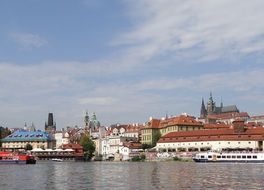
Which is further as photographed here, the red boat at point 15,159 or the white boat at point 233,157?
the red boat at point 15,159

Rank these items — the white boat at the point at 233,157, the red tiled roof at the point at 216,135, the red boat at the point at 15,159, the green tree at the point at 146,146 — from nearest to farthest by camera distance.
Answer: the white boat at the point at 233,157 → the red boat at the point at 15,159 → the red tiled roof at the point at 216,135 → the green tree at the point at 146,146

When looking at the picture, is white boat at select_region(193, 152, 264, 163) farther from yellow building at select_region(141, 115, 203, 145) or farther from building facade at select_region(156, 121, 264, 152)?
yellow building at select_region(141, 115, 203, 145)

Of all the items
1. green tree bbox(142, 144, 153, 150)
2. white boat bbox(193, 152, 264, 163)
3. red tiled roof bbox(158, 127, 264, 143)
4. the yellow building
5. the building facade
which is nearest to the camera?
white boat bbox(193, 152, 264, 163)

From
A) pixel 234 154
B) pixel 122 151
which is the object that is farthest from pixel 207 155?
pixel 122 151

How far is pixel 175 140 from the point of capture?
153000 mm

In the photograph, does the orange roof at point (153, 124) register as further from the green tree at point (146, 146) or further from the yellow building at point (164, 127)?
the green tree at point (146, 146)

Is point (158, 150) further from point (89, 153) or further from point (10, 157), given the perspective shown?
point (10, 157)

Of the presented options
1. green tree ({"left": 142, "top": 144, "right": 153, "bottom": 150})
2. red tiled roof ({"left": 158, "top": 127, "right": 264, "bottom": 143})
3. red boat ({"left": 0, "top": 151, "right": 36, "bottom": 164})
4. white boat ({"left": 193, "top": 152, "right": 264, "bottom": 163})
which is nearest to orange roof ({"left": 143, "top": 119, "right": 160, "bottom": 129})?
green tree ({"left": 142, "top": 144, "right": 153, "bottom": 150})

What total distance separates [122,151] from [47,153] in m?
24.6

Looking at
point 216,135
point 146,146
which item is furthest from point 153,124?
point 216,135

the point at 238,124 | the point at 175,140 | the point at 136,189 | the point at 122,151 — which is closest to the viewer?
the point at 136,189

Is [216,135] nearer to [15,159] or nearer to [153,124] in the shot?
[153,124]

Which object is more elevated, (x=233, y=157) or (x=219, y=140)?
(x=219, y=140)

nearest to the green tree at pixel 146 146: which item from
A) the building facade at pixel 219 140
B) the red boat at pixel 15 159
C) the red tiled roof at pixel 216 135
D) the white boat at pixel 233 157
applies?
the red tiled roof at pixel 216 135
